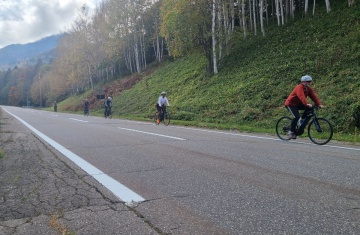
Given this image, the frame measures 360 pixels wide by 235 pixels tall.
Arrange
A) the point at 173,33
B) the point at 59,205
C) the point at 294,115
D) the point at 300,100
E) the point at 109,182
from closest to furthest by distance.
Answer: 1. the point at 59,205
2. the point at 109,182
3. the point at 300,100
4. the point at 294,115
5. the point at 173,33

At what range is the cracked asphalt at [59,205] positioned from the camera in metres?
2.98

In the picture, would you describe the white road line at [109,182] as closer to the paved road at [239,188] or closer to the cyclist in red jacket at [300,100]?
the paved road at [239,188]

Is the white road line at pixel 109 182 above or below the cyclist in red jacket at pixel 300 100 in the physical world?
below

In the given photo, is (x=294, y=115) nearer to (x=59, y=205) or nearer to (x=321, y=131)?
(x=321, y=131)

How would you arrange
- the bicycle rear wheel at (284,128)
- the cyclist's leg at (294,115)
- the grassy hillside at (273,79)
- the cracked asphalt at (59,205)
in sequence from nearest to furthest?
1. the cracked asphalt at (59,205)
2. the cyclist's leg at (294,115)
3. the bicycle rear wheel at (284,128)
4. the grassy hillside at (273,79)

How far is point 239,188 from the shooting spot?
168 inches

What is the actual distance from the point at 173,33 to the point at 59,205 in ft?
94.8

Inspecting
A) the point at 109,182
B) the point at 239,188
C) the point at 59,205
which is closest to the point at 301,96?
the point at 239,188

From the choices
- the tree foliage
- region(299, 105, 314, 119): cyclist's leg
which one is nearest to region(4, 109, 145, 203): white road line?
region(299, 105, 314, 119): cyclist's leg

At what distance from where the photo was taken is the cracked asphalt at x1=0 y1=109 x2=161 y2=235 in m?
2.98

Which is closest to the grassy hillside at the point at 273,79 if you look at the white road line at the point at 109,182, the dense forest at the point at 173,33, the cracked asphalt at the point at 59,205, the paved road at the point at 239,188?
the dense forest at the point at 173,33

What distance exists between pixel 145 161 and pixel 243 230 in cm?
364

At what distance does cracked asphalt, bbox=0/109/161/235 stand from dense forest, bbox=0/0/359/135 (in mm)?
17667

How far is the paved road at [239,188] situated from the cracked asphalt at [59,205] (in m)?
0.23
